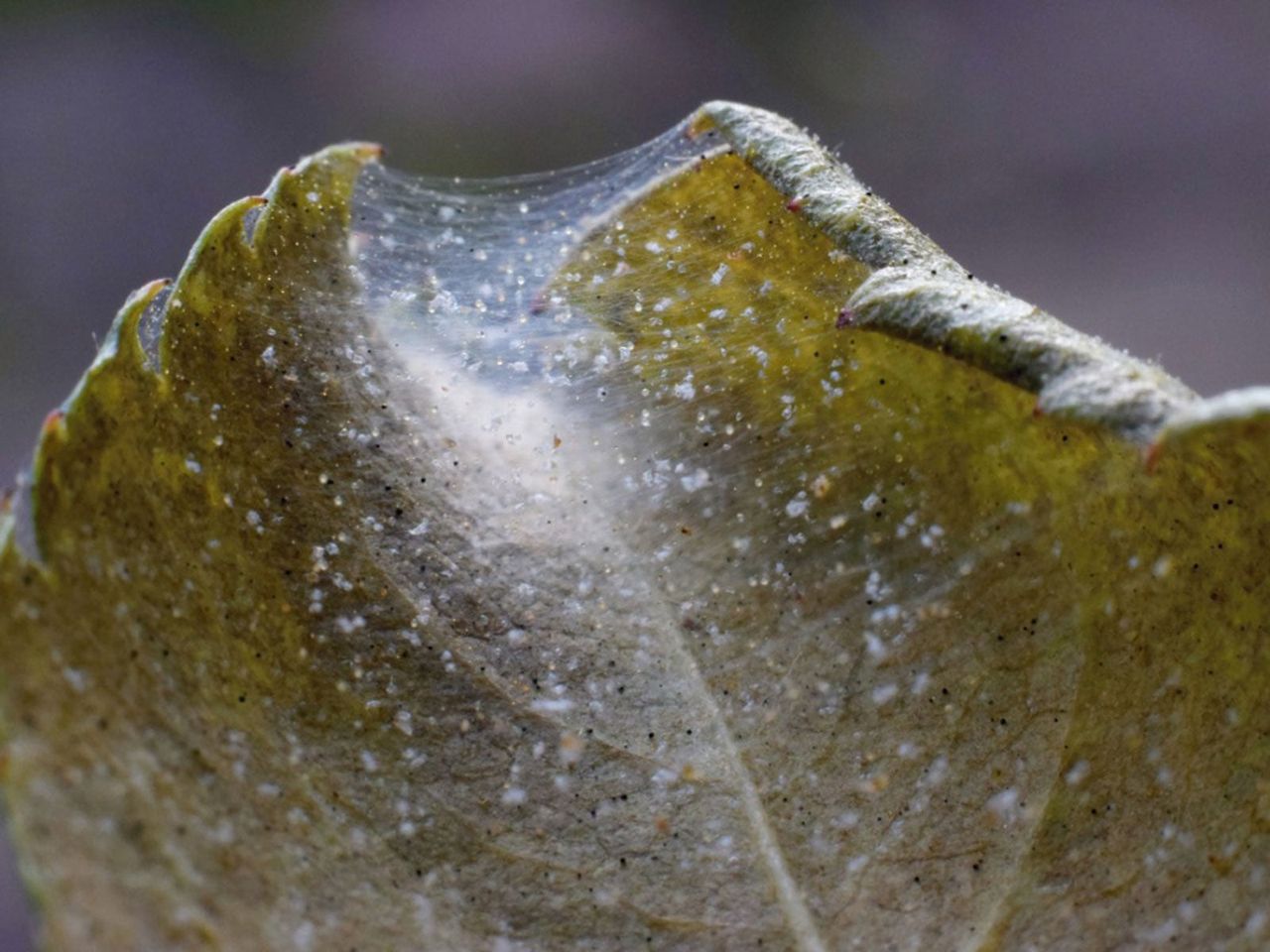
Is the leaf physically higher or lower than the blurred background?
lower

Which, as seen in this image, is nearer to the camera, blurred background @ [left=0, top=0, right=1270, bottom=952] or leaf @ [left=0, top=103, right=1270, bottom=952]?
leaf @ [left=0, top=103, right=1270, bottom=952]

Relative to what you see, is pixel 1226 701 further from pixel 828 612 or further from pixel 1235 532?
pixel 828 612

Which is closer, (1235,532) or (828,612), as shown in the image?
(1235,532)

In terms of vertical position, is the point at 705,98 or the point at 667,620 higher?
the point at 705,98

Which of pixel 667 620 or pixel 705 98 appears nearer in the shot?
pixel 667 620

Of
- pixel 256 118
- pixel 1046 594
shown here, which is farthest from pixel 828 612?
pixel 256 118
